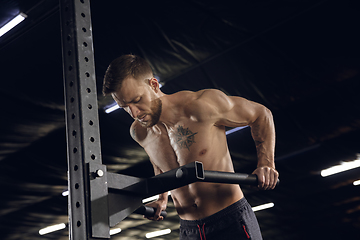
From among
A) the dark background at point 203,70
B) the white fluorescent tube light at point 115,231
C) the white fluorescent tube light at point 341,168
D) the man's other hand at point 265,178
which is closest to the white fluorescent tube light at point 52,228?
the white fluorescent tube light at point 115,231

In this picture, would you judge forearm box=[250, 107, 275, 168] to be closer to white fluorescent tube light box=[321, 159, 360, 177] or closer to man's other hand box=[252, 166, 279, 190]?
man's other hand box=[252, 166, 279, 190]

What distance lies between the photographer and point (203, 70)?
4113 mm

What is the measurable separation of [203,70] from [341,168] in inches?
161

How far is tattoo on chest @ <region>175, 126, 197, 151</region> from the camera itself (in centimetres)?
201

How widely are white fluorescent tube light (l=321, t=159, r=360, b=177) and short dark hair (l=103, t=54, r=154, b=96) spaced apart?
5.64m

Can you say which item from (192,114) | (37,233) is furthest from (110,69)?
(37,233)

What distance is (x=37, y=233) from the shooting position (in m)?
9.14

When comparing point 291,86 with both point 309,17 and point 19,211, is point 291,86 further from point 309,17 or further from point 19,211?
point 19,211

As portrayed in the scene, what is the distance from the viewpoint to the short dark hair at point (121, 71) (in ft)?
5.98

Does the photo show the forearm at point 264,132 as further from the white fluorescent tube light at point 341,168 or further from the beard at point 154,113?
the white fluorescent tube light at point 341,168

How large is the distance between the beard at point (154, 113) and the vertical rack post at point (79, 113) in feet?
2.47

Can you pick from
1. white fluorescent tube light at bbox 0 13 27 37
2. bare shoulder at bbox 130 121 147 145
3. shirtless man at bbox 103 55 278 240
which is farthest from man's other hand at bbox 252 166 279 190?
white fluorescent tube light at bbox 0 13 27 37

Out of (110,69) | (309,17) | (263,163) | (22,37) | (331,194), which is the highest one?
(22,37)

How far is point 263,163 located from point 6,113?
12.1 ft
